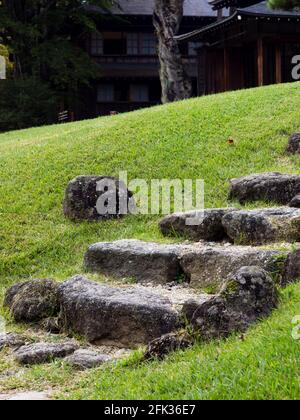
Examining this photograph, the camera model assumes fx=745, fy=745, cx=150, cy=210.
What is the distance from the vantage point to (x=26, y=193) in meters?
13.2

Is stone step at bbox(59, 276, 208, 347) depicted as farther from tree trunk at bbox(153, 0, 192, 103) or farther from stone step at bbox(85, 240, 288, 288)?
tree trunk at bbox(153, 0, 192, 103)

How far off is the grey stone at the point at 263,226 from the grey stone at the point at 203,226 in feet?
0.97

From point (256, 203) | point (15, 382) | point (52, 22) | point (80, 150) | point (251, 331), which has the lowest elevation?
point (15, 382)

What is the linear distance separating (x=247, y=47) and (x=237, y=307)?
2491 centimetres

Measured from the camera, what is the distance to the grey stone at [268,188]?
409 inches

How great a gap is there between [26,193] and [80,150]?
2.11m

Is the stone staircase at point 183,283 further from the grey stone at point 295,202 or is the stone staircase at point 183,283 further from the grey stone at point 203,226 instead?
the grey stone at point 295,202

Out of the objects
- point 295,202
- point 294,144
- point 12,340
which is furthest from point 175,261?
point 294,144

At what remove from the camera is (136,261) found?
9148mm

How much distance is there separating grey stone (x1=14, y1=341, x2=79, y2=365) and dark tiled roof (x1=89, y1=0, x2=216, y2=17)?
33.4 meters

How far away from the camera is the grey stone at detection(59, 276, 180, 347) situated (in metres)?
7.43

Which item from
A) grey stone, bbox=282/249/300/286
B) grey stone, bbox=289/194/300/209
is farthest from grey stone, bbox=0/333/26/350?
grey stone, bbox=289/194/300/209
